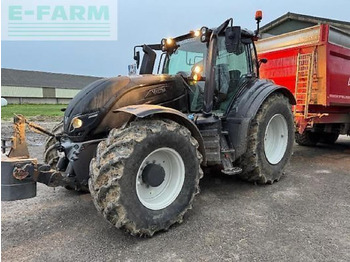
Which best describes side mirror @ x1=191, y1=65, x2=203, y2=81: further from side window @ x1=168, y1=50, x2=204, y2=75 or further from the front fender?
the front fender

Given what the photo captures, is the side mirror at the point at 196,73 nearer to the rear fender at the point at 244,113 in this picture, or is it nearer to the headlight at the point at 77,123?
the rear fender at the point at 244,113

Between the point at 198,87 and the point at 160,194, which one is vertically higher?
the point at 198,87

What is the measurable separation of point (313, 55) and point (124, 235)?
14.9 ft

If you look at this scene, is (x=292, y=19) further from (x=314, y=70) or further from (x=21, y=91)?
(x=21, y=91)

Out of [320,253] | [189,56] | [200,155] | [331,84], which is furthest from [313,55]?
[320,253]

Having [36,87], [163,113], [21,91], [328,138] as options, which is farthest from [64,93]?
[163,113]

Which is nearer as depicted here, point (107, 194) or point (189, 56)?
point (107, 194)

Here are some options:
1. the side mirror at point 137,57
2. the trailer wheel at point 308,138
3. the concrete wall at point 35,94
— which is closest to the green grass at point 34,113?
the side mirror at point 137,57

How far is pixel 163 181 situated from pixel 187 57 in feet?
6.36

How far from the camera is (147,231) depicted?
2668mm

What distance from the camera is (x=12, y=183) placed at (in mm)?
2428

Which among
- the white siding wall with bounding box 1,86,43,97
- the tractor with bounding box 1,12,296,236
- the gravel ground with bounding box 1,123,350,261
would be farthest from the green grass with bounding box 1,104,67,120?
the white siding wall with bounding box 1,86,43,97

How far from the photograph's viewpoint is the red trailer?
5223 millimetres

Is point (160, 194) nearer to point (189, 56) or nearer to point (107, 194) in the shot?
point (107, 194)
